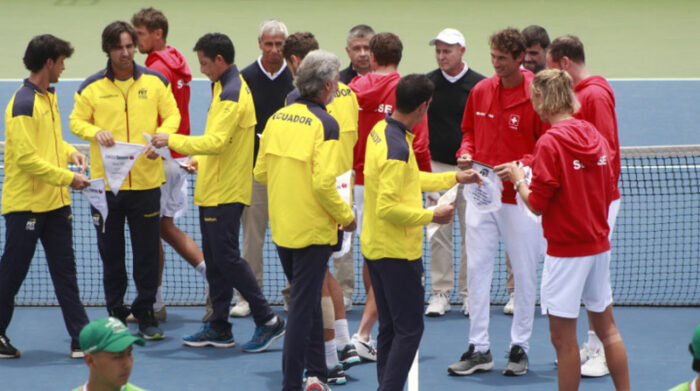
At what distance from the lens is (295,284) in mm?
6180

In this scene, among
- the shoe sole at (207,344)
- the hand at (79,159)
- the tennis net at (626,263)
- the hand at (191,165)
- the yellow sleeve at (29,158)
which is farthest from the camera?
the tennis net at (626,263)

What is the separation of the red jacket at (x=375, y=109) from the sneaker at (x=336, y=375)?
154 cm

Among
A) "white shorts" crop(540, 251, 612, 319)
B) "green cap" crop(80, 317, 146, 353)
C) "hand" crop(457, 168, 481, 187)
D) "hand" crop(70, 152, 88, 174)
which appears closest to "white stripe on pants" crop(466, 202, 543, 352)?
"hand" crop(457, 168, 481, 187)

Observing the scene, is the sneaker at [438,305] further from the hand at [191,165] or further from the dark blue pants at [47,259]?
the dark blue pants at [47,259]

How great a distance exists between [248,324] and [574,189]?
3.43 meters

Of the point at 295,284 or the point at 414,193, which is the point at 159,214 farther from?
the point at 414,193

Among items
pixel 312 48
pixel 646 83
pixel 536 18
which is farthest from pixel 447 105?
pixel 536 18

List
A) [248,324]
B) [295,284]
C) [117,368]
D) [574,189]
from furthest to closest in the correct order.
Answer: [248,324] < [295,284] < [574,189] < [117,368]

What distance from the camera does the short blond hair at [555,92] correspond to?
5.77 m

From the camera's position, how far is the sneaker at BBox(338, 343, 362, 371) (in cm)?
709

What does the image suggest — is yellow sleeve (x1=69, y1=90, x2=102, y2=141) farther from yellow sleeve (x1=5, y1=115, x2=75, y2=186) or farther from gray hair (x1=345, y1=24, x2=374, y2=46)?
gray hair (x1=345, y1=24, x2=374, y2=46)

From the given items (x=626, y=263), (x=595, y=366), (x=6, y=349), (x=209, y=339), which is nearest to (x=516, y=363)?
(x=595, y=366)

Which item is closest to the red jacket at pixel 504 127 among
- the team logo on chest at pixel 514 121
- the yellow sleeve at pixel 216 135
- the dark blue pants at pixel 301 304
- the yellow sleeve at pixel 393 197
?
the team logo on chest at pixel 514 121

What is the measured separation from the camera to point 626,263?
9.52 m
